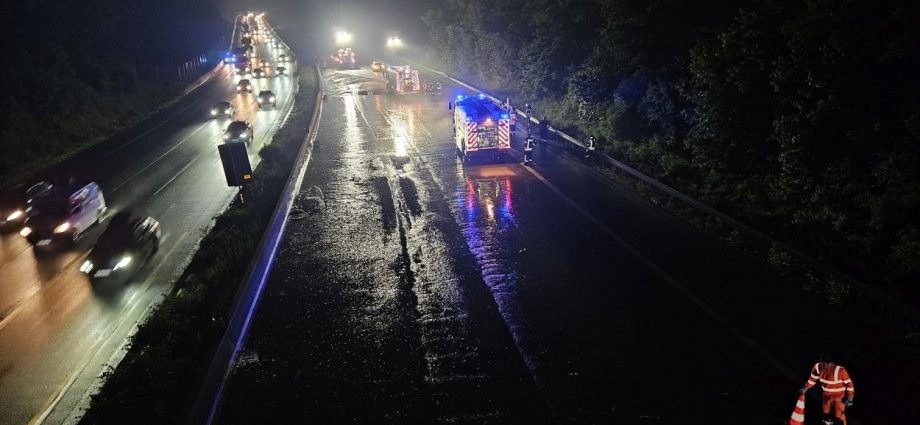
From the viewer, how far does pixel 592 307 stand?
9281 mm

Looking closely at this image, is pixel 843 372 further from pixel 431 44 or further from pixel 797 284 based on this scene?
pixel 431 44

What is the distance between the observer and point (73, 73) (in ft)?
127

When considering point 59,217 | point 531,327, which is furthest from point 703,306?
point 59,217

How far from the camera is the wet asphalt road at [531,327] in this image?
6949mm

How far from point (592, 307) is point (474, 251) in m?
3.69

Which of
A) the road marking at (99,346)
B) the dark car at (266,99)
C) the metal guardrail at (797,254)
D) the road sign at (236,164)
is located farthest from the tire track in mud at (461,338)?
the dark car at (266,99)

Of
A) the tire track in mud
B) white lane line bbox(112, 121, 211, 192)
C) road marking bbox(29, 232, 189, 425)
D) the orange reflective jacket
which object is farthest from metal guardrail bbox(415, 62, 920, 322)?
white lane line bbox(112, 121, 211, 192)

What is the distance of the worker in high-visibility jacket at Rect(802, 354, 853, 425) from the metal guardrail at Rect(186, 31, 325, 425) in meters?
8.12

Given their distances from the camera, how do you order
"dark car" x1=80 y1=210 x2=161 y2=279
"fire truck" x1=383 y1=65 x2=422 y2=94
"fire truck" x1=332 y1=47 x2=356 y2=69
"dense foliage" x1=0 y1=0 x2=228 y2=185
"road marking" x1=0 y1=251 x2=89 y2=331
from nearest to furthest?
"road marking" x1=0 y1=251 x2=89 y2=331 < "dark car" x1=80 y1=210 x2=161 y2=279 < "dense foliage" x1=0 y1=0 x2=228 y2=185 < "fire truck" x1=383 y1=65 x2=422 y2=94 < "fire truck" x1=332 y1=47 x2=356 y2=69

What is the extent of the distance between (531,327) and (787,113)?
8.51 meters

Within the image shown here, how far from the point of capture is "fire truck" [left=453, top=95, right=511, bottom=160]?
66.4ft

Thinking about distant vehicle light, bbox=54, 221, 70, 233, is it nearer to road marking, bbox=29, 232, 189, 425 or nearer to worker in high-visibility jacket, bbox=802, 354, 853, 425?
road marking, bbox=29, 232, 189, 425

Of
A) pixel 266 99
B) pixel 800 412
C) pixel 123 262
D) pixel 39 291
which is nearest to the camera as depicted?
pixel 800 412

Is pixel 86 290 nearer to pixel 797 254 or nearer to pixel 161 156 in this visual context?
pixel 797 254
